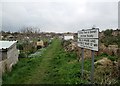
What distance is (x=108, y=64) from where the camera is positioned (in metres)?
13.6

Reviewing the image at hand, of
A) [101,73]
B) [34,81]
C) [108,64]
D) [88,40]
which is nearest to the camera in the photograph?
[88,40]

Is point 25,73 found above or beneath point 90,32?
beneath

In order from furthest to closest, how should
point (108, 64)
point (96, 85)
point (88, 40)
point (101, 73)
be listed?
point (108, 64) < point (101, 73) < point (88, 40) < point (96, 85)

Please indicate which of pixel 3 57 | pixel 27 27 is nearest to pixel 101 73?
pixel 3 57

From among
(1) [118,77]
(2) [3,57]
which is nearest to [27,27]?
(2) [3,57]

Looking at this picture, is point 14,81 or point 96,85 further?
point 14,81

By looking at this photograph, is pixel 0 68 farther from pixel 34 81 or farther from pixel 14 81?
pixel 34 81

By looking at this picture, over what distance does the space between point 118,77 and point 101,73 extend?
Answer: 1.02 metres

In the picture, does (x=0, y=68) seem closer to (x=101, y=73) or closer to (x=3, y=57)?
(x=3, y=57)

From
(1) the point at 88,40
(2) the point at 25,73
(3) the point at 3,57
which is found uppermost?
(1) the point at 88,40

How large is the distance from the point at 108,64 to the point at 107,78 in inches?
154

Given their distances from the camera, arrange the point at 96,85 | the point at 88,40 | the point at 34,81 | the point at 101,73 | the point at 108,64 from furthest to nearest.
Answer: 1. the point at 108,64
2. the point at 34,81
3. the point at 101,73
4. the point at 88,40
5. the point at 96,85

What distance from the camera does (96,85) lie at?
8883mm

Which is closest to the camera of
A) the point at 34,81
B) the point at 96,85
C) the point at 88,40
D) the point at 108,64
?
the point at 96,85
